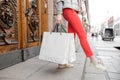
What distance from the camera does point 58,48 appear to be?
3.50 m

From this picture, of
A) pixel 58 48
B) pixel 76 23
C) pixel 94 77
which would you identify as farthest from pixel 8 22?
pixel 94 77

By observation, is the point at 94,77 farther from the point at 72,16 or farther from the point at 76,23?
the point at 72,16

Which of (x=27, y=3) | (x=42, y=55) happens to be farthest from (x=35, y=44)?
(x=42, y=55)

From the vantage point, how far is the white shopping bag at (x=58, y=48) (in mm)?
3445

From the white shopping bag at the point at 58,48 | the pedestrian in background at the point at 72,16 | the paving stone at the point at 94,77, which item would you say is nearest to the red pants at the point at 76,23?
the pedestrian in background at the point at 72,16

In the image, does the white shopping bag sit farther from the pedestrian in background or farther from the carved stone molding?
the carved stone molding

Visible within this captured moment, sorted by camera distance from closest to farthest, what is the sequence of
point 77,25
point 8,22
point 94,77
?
point 94,77, point 77,25, point 8,22

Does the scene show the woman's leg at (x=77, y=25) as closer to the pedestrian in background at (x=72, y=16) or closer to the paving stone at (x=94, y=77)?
the pedestrian in background at (x=72, y=16)

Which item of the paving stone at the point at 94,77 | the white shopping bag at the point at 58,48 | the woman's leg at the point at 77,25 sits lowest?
the paving stone at the point at 94,77

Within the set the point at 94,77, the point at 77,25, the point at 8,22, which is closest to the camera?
the point at 94,77

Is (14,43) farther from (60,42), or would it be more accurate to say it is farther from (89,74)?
(89,74)

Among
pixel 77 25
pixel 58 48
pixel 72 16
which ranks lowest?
pixel 58 48

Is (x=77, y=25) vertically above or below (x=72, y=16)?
below

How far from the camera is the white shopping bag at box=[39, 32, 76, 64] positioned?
3.45 metres
